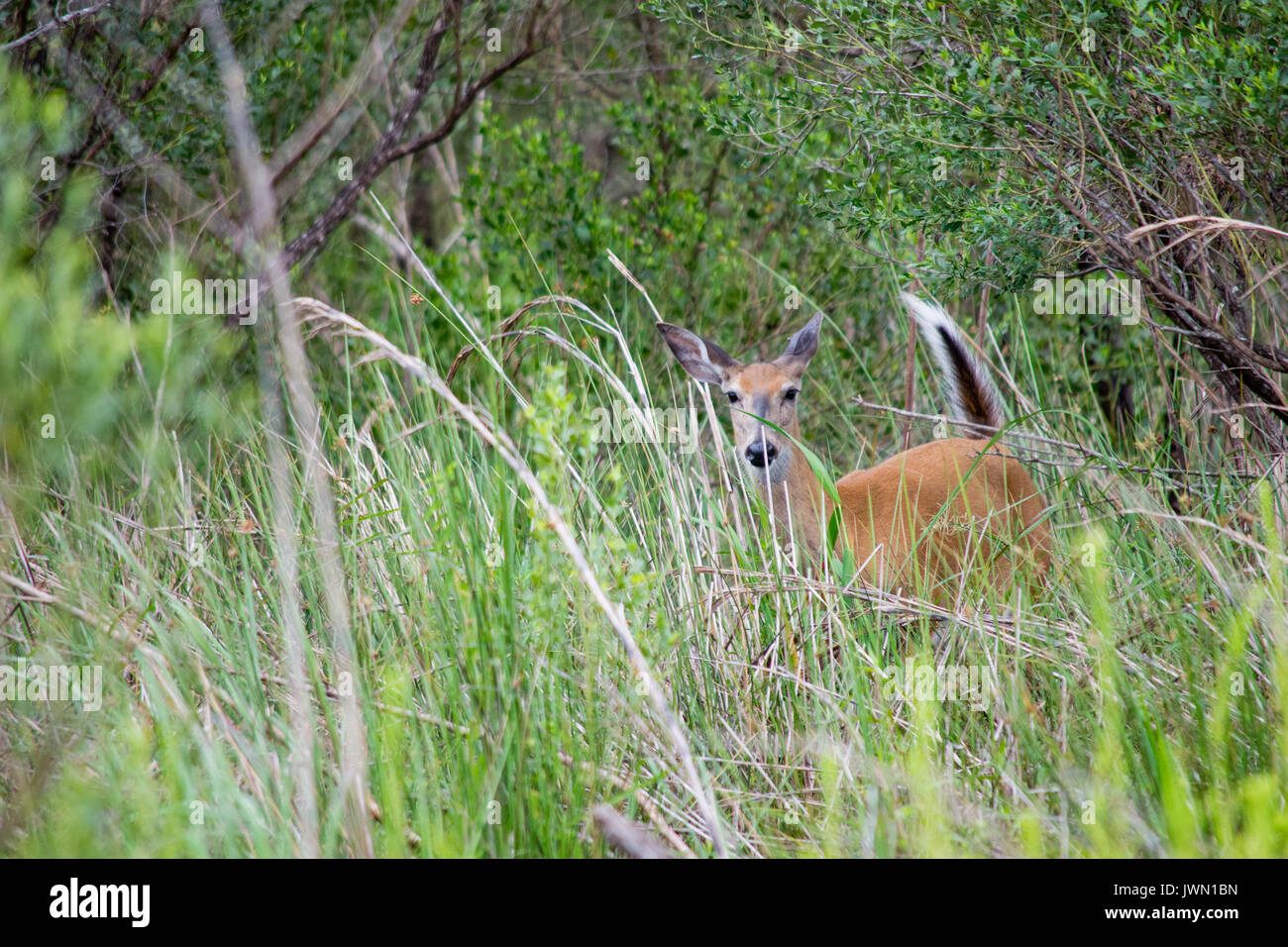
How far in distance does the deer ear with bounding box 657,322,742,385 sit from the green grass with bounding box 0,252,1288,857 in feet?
4.85

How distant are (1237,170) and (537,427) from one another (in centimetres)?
255

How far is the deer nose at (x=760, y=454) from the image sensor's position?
4930 mm

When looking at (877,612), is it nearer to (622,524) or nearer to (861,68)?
(622,524)

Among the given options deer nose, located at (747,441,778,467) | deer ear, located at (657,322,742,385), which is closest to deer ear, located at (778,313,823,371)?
deer ear, located at (657,322,742,385)

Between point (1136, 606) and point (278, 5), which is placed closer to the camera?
point (1136, 606)

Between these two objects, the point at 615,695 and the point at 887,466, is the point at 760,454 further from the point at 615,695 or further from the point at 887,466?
the point at 615,695

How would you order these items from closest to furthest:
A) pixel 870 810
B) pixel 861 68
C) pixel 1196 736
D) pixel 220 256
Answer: pixel 870 810, pixel 1196 736, pixel 861 68, pixel 220 256

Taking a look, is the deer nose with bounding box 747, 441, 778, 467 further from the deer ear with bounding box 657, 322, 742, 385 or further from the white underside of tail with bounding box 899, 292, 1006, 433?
the white underside of tail with bounding box 899, 292, 1006, 433

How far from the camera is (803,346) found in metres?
5.57

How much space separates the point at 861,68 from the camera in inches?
177

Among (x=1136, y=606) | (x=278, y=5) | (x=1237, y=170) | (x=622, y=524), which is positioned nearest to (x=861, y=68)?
(x=1237, y=170)

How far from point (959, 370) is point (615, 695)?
3.34 m

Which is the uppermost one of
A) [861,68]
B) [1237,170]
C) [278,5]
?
[278,5]

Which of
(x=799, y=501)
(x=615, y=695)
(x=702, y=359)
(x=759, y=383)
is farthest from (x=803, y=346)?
(x=615, y=695)
